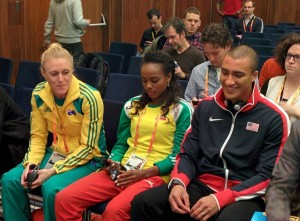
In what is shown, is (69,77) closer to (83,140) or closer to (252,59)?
(83,140)

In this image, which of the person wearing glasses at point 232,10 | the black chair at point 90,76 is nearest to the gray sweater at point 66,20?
the black chair at point 90,76

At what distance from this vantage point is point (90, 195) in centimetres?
243

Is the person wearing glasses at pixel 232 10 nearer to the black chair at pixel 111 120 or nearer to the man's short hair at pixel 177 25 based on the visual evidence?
the man's short hair at pixel 177 25

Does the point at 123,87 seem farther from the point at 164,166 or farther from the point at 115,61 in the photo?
the point at 115,61

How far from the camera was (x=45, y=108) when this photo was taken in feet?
9.21

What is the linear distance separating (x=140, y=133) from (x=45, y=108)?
64 centimetres

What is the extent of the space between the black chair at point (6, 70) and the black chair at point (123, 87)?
123 cm

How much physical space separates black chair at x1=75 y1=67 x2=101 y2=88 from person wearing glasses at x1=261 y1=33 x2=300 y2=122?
1.37 metres

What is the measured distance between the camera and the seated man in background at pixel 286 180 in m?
1.89

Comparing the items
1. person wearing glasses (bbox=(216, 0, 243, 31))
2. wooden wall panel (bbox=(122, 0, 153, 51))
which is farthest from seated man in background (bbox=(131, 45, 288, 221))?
person wearing glasses (bbox=(216, 0, 243, 31))

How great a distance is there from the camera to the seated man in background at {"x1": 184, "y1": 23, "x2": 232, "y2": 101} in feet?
10.3

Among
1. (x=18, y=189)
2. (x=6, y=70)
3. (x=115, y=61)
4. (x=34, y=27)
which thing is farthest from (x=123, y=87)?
(x=34, y=27)

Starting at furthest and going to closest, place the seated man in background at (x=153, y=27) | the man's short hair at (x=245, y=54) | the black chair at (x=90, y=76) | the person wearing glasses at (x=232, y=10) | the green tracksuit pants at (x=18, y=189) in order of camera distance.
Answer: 1. the person wearing glasses at (x=232, y=10)
2. the seated man in background at (x=153, y=27)
3. the black chair at (x=90, y=76)
4. the green tracksuit pants at (x=18, y=189)
5. the man's short hair at (x=245, y=54)

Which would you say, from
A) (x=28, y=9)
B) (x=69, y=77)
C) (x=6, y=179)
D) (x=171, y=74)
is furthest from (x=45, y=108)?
(x=28, y=9)
